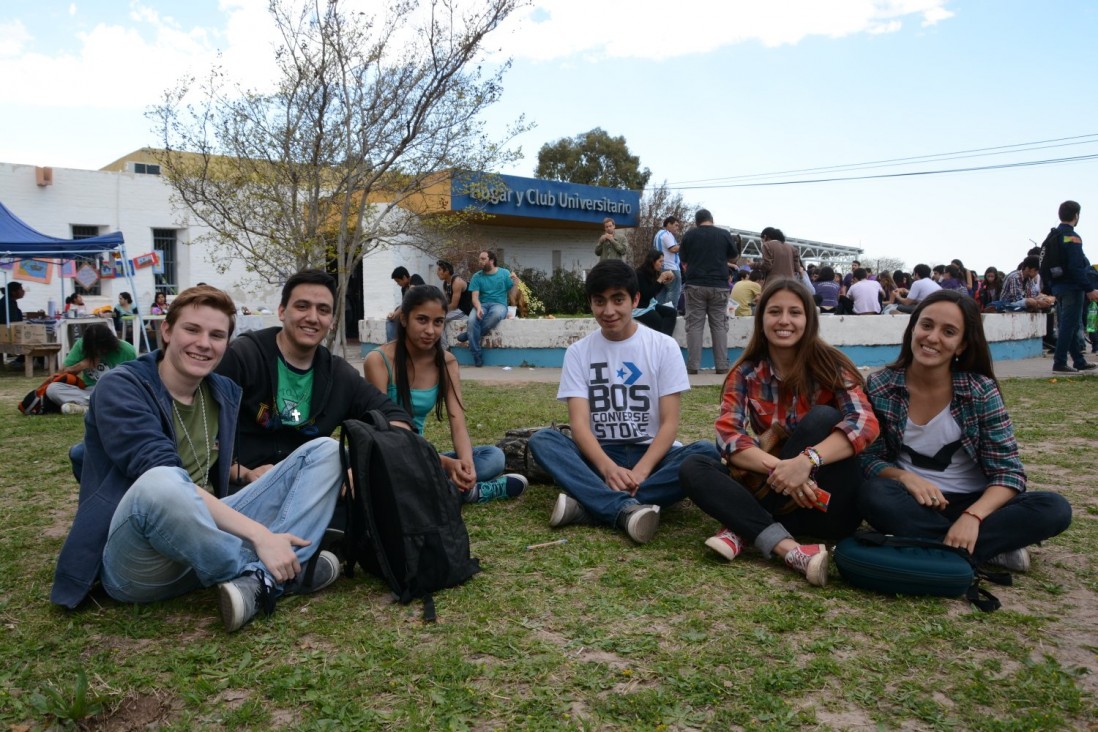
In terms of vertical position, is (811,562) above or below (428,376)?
below

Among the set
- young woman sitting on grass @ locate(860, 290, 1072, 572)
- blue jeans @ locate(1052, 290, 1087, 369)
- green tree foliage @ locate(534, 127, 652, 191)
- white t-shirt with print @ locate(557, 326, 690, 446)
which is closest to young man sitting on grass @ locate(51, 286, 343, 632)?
white t-shirt with print @ locate(557, 326, 690, 446)

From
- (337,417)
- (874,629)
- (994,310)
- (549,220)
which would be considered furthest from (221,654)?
(549,220)

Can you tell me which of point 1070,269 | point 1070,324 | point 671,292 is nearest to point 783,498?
point 1070,269

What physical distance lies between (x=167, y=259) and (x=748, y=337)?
16.8 m

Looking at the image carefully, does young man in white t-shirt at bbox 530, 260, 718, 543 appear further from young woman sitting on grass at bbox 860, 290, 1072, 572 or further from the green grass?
young woman sitting on grass at bbox 860, 290, 1072, 572

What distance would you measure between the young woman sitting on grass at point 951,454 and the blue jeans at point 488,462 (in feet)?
6.58

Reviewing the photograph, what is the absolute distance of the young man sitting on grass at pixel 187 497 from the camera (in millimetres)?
2656

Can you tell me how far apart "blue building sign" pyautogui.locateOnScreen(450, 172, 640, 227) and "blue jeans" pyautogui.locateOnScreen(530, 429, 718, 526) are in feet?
54.6

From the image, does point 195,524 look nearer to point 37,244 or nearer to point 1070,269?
point 1070,269

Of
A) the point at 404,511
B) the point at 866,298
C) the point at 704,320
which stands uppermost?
the point at 866,298

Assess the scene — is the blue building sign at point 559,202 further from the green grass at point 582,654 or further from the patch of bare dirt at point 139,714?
the patch of bare dirt at point 139,714

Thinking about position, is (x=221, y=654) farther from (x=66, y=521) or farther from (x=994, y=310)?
(x=994, y=310)

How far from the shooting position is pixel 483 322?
42.3 feet

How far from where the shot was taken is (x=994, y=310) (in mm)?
14531
